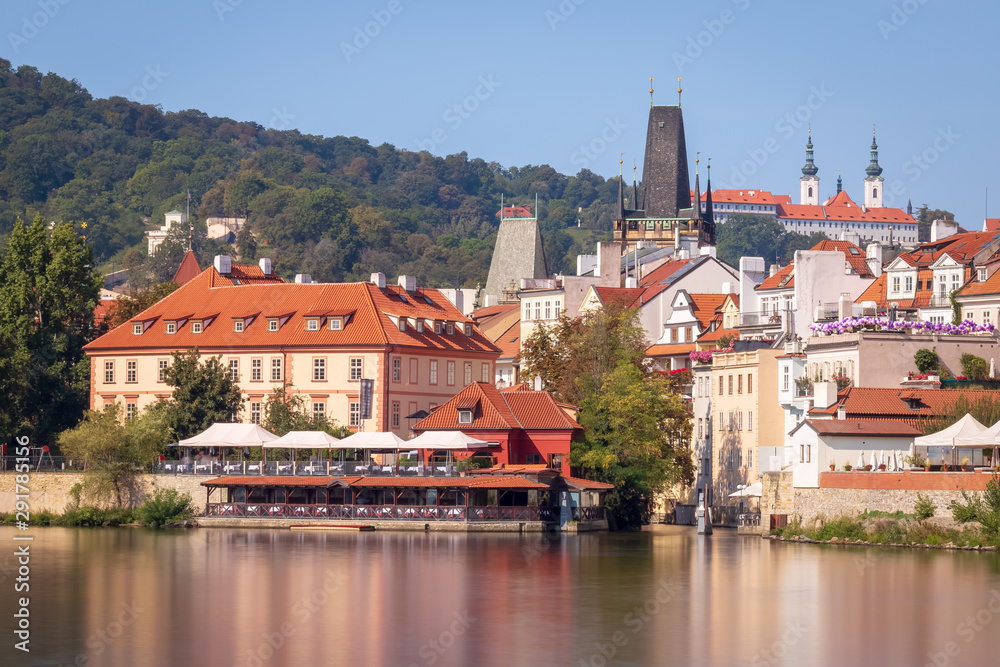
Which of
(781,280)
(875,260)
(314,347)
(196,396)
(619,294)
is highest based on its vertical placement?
(875,260)

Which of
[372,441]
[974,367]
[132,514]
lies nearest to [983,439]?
[974,367]

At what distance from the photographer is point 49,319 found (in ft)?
314

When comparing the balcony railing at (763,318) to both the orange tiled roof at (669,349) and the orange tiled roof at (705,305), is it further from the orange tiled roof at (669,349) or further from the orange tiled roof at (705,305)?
the orange tiled roof at (705,305)

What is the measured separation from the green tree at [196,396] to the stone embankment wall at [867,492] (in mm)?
28534

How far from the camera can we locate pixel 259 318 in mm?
90750

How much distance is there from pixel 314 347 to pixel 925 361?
31150 mm

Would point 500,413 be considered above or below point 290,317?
below

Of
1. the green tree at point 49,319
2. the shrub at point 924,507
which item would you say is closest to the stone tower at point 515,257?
the green tree at point 49,319

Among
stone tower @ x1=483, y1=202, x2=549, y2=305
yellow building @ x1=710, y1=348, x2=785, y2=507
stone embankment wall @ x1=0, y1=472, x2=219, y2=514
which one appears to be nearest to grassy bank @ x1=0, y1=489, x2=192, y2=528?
stone embankment wall @ x1=0, y1=472, x2=219, y2=514

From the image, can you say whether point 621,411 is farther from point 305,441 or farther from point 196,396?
point 196,396

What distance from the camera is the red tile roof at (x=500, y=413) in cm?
7688

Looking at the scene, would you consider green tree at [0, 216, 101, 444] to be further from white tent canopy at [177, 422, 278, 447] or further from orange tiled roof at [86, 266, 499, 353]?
white tent canopy at [177, 422, 278, 447]

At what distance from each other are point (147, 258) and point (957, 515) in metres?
152

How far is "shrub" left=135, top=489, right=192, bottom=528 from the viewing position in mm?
76312
